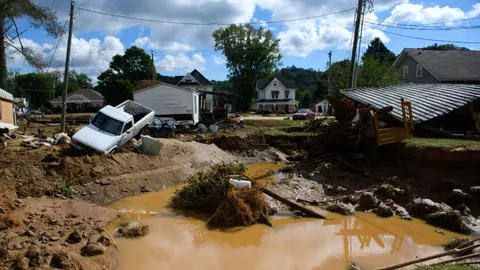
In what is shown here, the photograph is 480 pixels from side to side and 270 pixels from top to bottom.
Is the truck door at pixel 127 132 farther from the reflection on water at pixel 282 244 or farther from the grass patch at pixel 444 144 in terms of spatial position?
the grass patch at pixel 444 144

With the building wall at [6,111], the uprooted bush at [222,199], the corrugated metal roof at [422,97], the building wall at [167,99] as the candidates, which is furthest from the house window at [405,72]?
the building wall at [6,111]

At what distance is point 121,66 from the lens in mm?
60469

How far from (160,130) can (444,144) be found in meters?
16.7

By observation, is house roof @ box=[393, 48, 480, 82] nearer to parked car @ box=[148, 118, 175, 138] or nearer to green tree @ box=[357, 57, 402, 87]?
green tree @ box=[357, 57, 402, 87]

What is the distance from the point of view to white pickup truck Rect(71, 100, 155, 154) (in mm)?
14750

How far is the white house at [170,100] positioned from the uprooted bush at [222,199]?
762 inches

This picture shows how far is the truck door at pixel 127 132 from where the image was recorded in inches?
634

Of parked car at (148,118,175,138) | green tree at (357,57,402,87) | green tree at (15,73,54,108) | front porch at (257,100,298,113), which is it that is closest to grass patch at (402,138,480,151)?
parked car at (148,118,175,138)

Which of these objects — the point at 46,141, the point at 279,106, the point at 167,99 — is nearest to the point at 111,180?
the point at 46,141

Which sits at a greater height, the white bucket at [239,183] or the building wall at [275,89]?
the building wall at [275,89]

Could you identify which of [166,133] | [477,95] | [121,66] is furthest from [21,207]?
[121,66]

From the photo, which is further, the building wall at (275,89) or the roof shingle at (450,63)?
the building wall at (275,89)

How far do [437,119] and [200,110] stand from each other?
2242 cm

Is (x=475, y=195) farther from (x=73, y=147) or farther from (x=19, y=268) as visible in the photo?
(x=73, y=147)
